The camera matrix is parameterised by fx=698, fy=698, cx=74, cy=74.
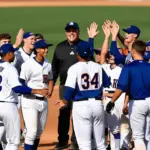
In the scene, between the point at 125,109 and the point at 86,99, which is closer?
the point at 86,99

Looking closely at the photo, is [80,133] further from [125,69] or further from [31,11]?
[31,11]

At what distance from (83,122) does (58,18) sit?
9308 mm

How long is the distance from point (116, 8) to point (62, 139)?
7672mm

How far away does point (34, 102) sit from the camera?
9.51 meters

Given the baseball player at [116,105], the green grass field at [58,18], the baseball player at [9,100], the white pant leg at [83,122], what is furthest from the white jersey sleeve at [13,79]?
the green grass field at [58,18]

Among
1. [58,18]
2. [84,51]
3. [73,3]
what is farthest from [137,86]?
[73,3]

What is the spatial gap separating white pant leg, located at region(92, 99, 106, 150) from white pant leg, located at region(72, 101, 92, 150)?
6 centimetres

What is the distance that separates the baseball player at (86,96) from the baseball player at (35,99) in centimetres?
85

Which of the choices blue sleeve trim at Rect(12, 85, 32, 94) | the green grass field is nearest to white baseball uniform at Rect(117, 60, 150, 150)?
blue sleeve trim at Rect(12, 85, 32, 94)

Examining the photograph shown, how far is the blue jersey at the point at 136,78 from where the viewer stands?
8.77m

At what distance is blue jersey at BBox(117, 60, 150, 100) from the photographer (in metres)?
8.77

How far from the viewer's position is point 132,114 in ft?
29.1

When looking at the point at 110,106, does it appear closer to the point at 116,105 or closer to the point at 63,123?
the point at 116,105

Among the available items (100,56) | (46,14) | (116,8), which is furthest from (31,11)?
(100,56)
